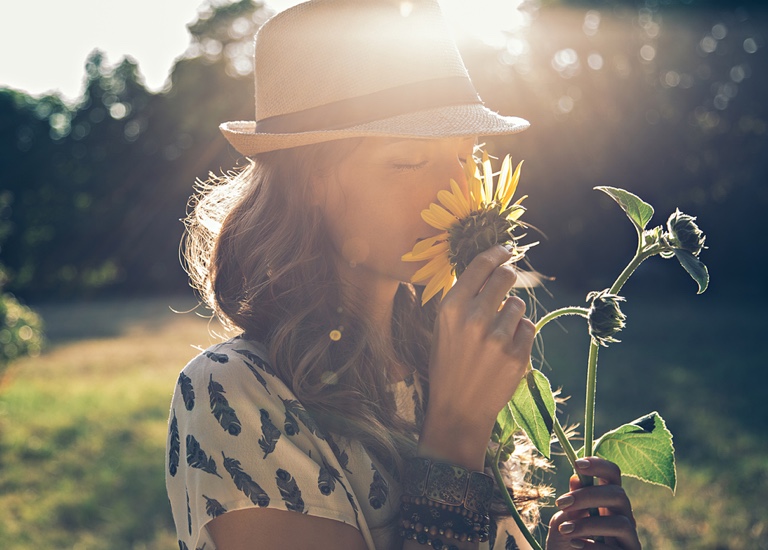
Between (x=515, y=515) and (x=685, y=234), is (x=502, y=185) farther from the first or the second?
(x=515, y=515)

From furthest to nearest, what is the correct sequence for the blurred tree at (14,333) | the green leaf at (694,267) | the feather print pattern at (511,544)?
the blurred tree at (14,333)
the feather print pattern at (511,544)
the green leaf at (694,267)

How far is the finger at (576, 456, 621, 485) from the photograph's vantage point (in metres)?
1.19

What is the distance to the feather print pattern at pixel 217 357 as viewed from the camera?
130 cm

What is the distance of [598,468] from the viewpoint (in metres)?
1.19

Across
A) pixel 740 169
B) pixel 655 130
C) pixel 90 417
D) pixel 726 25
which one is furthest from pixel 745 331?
pixel 90 417

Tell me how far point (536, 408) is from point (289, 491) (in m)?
0.44

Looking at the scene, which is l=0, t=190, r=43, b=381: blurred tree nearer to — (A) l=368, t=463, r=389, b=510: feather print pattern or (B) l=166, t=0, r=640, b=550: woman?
(B) l=166, t=0, r=640, b=550: woman

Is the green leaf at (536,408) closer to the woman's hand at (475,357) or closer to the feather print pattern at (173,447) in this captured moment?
the woman's hand at (475,357)

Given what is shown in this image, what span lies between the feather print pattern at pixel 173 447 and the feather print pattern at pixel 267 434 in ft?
0.51

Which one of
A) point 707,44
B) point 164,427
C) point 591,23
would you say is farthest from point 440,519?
point 591,23

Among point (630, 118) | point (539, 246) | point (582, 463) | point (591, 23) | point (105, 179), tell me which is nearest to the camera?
point (582, 463)

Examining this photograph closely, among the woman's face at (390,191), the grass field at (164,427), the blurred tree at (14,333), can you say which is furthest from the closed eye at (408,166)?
the blurred tree at (14,333)

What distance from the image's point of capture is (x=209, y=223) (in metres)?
1.67

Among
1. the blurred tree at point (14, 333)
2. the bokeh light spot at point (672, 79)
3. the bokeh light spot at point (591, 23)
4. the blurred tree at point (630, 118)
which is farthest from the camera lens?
the bokeh light spot at point (591, 23)
